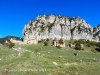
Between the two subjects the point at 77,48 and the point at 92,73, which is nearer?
the point at 92,73

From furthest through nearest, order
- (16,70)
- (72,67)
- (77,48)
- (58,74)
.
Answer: (77,48)
(72,67)
(16,70)
(58,74)

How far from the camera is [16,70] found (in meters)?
26.1

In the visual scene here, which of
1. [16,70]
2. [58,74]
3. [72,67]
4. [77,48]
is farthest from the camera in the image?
[77,48]

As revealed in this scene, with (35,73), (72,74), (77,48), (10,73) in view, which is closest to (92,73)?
(72,74)

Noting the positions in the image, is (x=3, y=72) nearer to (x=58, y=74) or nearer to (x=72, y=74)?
(x=58, y=74)

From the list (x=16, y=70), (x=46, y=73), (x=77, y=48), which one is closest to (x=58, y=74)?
(x=46, y=73)

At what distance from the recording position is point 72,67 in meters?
27.9

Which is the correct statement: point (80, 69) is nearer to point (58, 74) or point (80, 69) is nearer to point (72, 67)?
point (72, 67)

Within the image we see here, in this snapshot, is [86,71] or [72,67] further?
[72,67]

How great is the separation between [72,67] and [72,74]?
3483mm

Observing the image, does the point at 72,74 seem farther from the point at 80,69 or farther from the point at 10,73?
the point at 10,73

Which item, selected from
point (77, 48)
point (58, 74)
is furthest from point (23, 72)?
point (77, 48)

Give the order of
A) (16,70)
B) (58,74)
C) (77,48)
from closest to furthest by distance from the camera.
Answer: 1. (58,74)
2. (16,70)
3. (77,48)

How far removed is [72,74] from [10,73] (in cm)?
831
